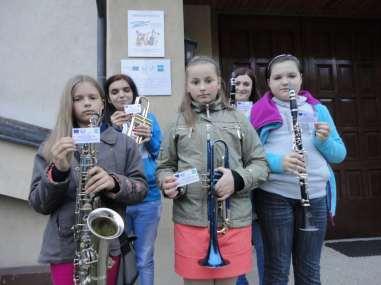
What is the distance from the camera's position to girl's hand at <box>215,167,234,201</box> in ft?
7.29

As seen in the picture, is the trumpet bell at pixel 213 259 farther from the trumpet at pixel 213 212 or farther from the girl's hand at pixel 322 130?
the girl's hand at pixel 322 130

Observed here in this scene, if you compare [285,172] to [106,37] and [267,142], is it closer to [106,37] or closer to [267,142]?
[267,142]

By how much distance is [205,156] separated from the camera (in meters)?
2.38

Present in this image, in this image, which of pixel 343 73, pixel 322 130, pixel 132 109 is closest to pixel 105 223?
pixel 132 109

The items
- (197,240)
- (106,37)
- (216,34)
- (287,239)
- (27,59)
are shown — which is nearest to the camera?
(197,240)

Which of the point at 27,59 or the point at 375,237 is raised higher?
the point at 27,59

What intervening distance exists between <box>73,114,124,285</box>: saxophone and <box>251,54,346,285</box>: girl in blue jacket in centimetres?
104

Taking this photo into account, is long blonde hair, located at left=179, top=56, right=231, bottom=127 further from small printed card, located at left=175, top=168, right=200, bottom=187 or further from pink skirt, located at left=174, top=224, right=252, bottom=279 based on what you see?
pink skirt, located at left=174, top=224, right=252, bottom=279

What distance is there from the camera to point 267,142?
2.70 m

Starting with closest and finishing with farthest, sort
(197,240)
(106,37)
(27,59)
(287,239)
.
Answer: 1. (197,240)
2. (287,239)
3. (106,37)
4. (27,59)

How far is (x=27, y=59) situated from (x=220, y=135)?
3365 mm

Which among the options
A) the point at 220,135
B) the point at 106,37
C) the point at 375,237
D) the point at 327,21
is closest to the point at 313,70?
the point at 327,21

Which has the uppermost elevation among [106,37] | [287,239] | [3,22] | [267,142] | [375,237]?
[3,22]

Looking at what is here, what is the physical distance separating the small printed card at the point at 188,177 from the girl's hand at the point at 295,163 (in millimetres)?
581
